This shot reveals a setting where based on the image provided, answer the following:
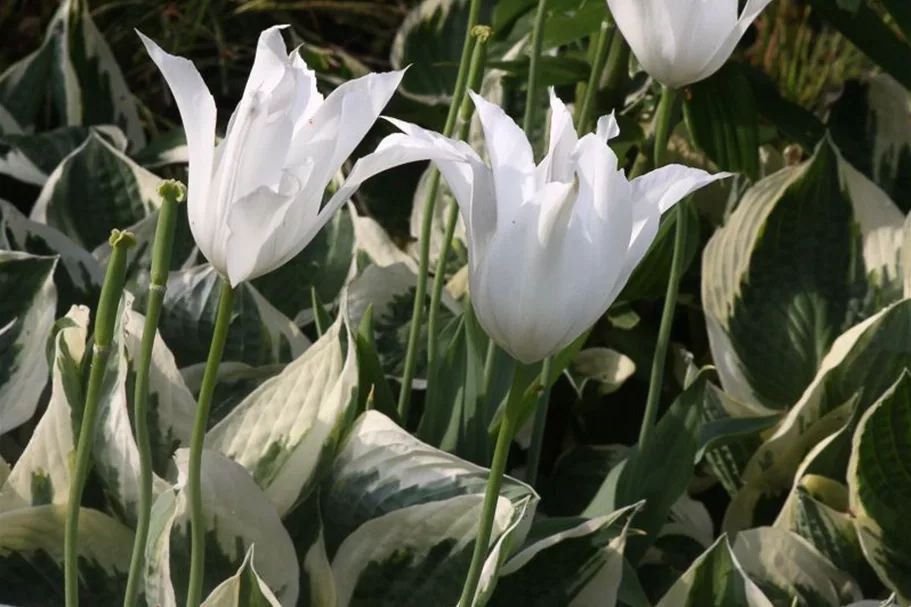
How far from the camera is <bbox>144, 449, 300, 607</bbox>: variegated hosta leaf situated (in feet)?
1.78

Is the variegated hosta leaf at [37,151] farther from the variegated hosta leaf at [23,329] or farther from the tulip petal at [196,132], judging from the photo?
the tulip petal at [196,132]

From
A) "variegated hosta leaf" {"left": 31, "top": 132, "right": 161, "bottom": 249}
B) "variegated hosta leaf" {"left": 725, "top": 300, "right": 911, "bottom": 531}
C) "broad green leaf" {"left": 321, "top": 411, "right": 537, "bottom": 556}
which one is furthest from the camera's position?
"variegated hosta leaf" {"left": 31, "top": 132, "right": 161, "bottom": 249}

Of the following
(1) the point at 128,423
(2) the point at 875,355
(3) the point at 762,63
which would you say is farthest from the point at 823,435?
(3) the point at 762,63

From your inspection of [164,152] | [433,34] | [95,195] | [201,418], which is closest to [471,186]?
[201,418]

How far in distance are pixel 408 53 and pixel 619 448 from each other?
577mm

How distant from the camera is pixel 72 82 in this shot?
107 cm

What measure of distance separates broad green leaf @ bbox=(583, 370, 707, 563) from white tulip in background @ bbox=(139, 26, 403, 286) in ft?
1.17

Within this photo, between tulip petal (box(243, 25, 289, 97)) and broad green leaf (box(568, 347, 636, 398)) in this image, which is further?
broad green leaf (box(568, 347, 636, 398))

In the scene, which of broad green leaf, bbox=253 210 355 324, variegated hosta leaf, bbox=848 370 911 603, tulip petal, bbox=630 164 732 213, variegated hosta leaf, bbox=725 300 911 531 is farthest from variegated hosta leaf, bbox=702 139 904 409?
tulip petal, bbox=630 164 732 213

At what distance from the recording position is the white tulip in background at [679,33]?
0.49m

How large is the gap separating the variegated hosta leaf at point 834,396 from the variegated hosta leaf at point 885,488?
0.07 metres

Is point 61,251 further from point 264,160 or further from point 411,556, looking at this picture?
point 264,160

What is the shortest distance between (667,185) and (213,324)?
0.41m

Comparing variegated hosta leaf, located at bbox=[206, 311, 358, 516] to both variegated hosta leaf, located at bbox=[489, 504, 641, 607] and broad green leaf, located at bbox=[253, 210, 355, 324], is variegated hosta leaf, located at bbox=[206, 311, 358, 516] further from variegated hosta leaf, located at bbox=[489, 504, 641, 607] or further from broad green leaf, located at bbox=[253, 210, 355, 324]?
broad green leaf, located at bbox=[253, 210, 355, 324]
